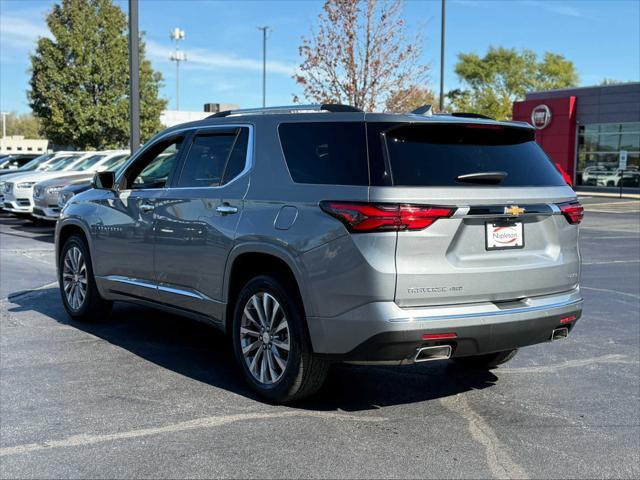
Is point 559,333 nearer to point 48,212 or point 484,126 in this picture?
point 484,126

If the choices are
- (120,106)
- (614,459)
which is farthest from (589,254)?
(120,106)

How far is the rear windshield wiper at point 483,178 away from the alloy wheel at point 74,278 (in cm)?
402

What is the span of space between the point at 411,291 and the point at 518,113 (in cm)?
4264

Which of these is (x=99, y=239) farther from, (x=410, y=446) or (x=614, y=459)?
(x=614, y=459)

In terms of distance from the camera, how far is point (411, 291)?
13.4 feet

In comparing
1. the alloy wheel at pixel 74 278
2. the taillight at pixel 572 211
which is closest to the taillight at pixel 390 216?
the taillight at pixel 572 211

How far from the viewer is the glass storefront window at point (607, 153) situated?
128 ft

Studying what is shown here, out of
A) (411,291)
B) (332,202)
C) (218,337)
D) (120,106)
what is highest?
(120,106)

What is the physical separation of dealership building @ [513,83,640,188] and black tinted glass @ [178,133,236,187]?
35636 mm

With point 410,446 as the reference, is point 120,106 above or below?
above

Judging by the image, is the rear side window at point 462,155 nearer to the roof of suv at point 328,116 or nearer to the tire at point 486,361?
the roof of suv at point 328,116

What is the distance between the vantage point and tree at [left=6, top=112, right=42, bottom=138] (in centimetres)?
13200

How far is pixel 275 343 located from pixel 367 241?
1.10 metres

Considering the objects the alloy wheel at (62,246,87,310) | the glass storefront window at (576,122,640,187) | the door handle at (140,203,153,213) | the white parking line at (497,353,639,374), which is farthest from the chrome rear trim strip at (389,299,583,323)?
the glass storefront window at (576,122,640,187)
